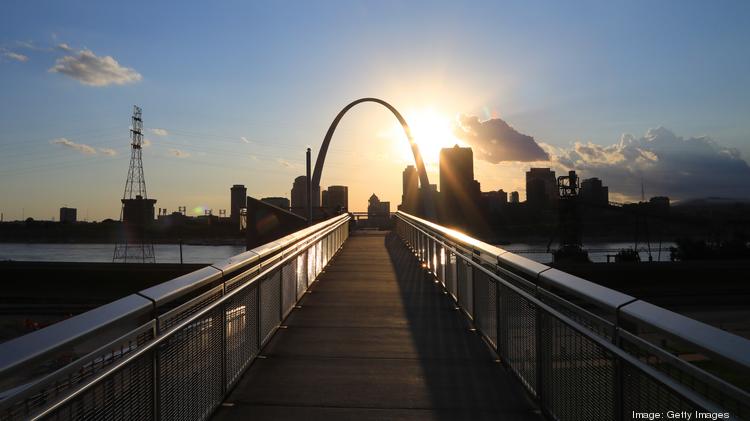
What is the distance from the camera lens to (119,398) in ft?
9.32

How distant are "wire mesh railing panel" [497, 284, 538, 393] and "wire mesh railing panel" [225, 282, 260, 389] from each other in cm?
236

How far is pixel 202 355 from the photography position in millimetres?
4141

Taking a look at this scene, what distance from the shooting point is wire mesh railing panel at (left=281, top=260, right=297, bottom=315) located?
779 cm

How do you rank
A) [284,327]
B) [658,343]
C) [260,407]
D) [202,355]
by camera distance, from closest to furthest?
1. [658,343]
2. [202,355]
3. [260,407]
4. [284,327]

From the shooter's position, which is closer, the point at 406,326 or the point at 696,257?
the point at 406,326

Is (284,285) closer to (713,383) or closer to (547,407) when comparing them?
(547,407)

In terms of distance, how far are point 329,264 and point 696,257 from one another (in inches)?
3536

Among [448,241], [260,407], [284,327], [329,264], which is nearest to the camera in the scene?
[260,407]

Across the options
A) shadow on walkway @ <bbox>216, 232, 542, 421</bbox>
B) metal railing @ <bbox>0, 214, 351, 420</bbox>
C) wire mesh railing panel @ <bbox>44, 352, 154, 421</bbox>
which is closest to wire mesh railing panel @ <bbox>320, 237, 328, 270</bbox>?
shadow on walkway @ <bbox>216, 232, 542, 421</bbox>

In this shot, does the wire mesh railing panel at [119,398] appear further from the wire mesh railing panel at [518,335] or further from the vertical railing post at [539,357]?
the wire mesh railing panel at [518,335]

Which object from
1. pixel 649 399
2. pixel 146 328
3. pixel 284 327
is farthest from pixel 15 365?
pixel 284 327

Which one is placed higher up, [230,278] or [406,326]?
[230,278]

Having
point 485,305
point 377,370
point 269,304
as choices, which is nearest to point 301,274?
point 269,304

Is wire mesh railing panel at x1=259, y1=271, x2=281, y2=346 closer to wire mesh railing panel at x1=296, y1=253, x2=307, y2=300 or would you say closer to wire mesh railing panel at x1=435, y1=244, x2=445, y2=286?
wire mesh railing panel at x1=296, y1=253, x2=307, y2=300
